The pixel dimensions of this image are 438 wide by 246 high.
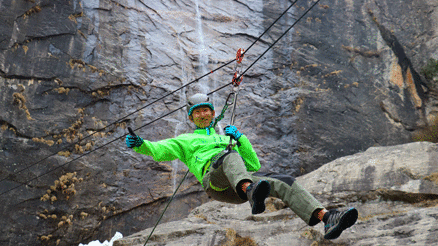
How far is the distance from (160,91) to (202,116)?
4.66 m

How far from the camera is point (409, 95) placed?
10516 mm

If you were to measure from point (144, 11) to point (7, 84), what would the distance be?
388 centimetres

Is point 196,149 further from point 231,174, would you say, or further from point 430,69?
point 430,69

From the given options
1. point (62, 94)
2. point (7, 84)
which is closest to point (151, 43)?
point (62, 94)

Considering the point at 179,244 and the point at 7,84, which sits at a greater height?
the point at 7,84

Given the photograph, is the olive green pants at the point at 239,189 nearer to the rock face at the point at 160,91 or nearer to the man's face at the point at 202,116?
the man's face at the point at 202,116

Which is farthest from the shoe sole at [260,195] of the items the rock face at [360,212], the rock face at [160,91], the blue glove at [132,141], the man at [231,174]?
the rock face at [160,91]

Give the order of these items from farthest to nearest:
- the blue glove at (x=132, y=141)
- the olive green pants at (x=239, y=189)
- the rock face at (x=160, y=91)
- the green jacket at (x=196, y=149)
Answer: the rock face at (x=160, y=91), the green jacket at (x=196, y=149), the blue glove at (x=132, y=141), the olive green pants at (x=239, y=189)

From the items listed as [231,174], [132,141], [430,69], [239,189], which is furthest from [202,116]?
[430,69]

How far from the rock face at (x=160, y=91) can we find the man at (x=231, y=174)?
7.92 ft

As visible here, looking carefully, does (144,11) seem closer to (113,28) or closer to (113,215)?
(113,28)

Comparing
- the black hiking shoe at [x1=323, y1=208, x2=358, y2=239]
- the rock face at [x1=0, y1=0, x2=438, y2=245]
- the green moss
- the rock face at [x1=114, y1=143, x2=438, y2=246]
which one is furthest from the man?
the green moss

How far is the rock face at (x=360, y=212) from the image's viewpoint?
5.54 meters

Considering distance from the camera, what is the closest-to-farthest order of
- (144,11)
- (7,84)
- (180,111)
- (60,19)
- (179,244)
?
1. (179,244)
2. (7,84)
3. (60,19)
4. (180,111)
5. (144,11)
